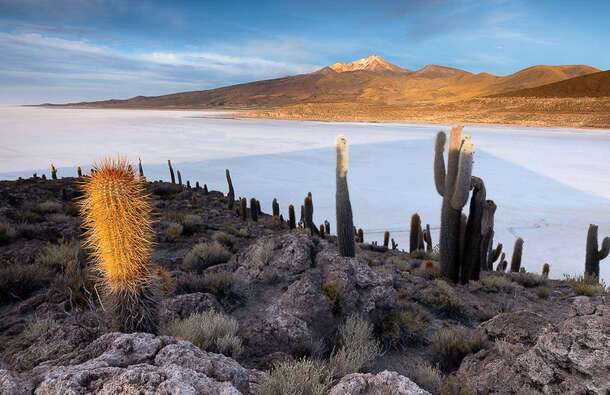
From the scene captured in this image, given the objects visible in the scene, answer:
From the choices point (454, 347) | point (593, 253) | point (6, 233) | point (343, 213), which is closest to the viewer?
point (454, 347)

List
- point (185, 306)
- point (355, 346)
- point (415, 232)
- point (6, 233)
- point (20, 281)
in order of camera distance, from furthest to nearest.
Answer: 1. point (415, 232)
2. point (6, 233)
3. point (20, 281)
4. point (185, 306)
5. point (355, 346)

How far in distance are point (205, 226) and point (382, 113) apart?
260ft

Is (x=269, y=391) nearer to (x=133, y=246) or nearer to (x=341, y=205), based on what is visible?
(x=133, y=246)

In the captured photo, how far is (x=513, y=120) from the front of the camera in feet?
228

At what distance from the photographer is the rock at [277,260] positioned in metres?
7.03

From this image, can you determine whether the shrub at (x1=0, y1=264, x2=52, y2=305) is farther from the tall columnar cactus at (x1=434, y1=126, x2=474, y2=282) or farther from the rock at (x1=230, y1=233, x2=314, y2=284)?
the tall columnar cactus at (x1=434, y1=126, x2=474, y2=282)

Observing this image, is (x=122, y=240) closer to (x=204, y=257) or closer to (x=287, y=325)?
(x=287, y=325)

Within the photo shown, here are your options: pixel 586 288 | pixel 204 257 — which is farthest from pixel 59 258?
pixel 586 288

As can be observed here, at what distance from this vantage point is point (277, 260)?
7230 mm

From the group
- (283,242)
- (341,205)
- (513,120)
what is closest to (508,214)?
(341,205)

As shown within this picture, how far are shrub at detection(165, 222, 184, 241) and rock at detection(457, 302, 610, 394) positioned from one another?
815cm

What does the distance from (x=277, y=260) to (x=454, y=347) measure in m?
2.97

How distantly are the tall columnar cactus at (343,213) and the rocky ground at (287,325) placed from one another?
45.7 inches

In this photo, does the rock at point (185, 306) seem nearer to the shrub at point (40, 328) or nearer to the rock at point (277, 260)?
the shrub at point (40, 328)
